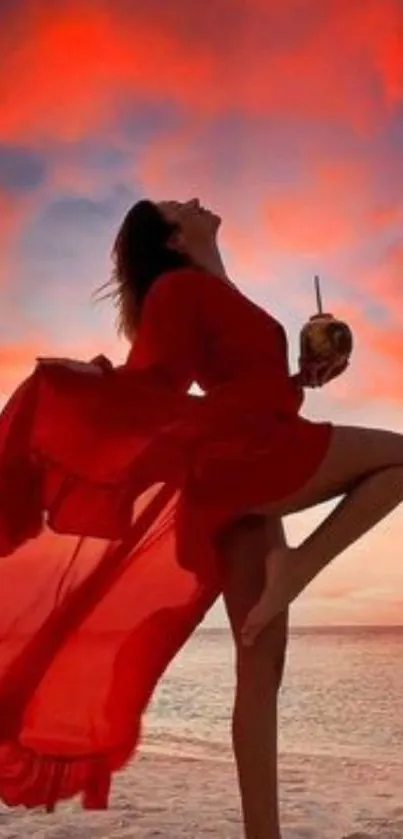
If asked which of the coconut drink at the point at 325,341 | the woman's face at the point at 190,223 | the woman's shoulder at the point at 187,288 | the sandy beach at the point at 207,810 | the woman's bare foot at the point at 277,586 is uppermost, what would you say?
the woman's face at the point at 190,223

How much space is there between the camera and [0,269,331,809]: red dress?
1481 mm

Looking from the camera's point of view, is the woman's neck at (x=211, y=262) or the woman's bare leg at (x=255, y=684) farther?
the woman's neck at (x=211, y=262)

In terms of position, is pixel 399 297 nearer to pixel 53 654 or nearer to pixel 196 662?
pixel 53 654

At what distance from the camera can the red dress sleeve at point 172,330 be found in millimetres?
1522

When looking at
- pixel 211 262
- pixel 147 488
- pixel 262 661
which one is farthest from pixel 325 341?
pixel 262 661

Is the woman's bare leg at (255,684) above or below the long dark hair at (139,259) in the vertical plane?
below

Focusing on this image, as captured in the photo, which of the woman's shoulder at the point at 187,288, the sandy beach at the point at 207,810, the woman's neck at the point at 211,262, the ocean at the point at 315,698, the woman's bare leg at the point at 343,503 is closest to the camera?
the woman's bare leg at the point at 343,503

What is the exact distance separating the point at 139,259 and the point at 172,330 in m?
0.17

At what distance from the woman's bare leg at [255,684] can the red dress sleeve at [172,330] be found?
8.2 inches

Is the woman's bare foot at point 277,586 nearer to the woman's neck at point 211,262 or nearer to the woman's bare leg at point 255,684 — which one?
the woman's bare leg at point 255,684

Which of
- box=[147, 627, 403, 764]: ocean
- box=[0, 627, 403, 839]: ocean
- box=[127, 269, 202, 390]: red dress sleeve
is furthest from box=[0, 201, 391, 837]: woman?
box=[147, 627, 403, 764]: ocean

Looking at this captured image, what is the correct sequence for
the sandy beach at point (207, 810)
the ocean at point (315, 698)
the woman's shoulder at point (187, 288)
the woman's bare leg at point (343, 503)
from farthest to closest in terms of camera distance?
the ocean at point (315, 698), the sandy beach at point (207, 810), the woman's shoulder at point (187, 288), the woman's bare leg at point (343, 503)

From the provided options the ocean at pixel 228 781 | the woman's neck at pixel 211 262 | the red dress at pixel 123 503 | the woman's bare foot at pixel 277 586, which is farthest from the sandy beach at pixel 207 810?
the woman's neck at pixel 211 262

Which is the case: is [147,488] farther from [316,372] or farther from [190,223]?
[190,223]
